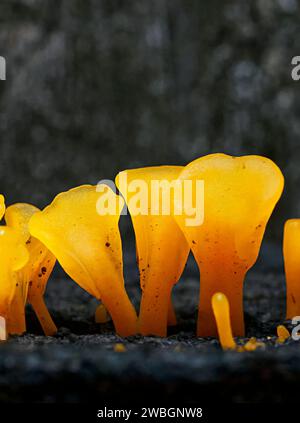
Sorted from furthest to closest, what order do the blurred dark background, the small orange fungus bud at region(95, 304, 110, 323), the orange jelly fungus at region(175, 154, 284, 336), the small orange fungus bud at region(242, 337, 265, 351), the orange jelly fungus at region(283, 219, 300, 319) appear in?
the blurred dark background, the small orange fungus bud at region(95, 304, 110, 323), the orange jelly fungus at region(283, 219, 300, 319), the orange jelly fungus at region(175, 154, 284, 336), the small orange fungus bud at region(242, 337, 265, 351)

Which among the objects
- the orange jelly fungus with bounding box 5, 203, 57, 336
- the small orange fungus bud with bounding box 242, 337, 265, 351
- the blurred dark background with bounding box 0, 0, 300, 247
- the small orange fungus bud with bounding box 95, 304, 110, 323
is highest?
the blurred dark background with bounding box 0, 0, 300, 247

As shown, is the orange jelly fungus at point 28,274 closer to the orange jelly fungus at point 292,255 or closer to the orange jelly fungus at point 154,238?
the orange jelly fungus at point 154,238

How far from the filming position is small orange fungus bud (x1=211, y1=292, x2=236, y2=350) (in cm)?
66

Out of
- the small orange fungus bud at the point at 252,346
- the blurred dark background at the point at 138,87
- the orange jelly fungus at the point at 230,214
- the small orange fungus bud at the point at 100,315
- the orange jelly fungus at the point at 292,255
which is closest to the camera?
the small orange fungus bud at the point at 252,346

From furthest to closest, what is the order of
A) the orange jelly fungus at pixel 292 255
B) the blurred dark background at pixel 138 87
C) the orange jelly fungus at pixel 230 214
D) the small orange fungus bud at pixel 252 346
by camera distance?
1. the blurred dark background at pixel 138 87
2. the orange jelly fungus at pixel 292 255
3. the orange jelly fungus at pixel 230 214
4. the small orange fungus bud at pixel 252 346

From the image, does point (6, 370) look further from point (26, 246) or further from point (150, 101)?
point (150, 101)

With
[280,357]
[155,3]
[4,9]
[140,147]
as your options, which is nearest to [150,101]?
[140,147]

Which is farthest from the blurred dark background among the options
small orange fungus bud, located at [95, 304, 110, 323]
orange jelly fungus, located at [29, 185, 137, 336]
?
orange jelly fungus, located at [29, 185, 137, 336]

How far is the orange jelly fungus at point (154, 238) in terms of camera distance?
79cm

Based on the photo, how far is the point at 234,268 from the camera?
2.65 ft

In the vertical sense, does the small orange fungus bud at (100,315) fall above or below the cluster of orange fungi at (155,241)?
below

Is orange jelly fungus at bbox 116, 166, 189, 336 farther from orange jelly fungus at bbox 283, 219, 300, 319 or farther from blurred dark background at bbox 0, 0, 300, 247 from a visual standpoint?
blurred dark background at bbox 0, 0, 300, 247

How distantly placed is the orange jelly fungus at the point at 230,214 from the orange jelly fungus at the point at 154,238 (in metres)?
0.03

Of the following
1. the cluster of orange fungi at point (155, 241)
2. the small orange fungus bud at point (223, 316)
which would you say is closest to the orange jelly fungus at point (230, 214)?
the cluster of orange fungi at point (155, 241)
